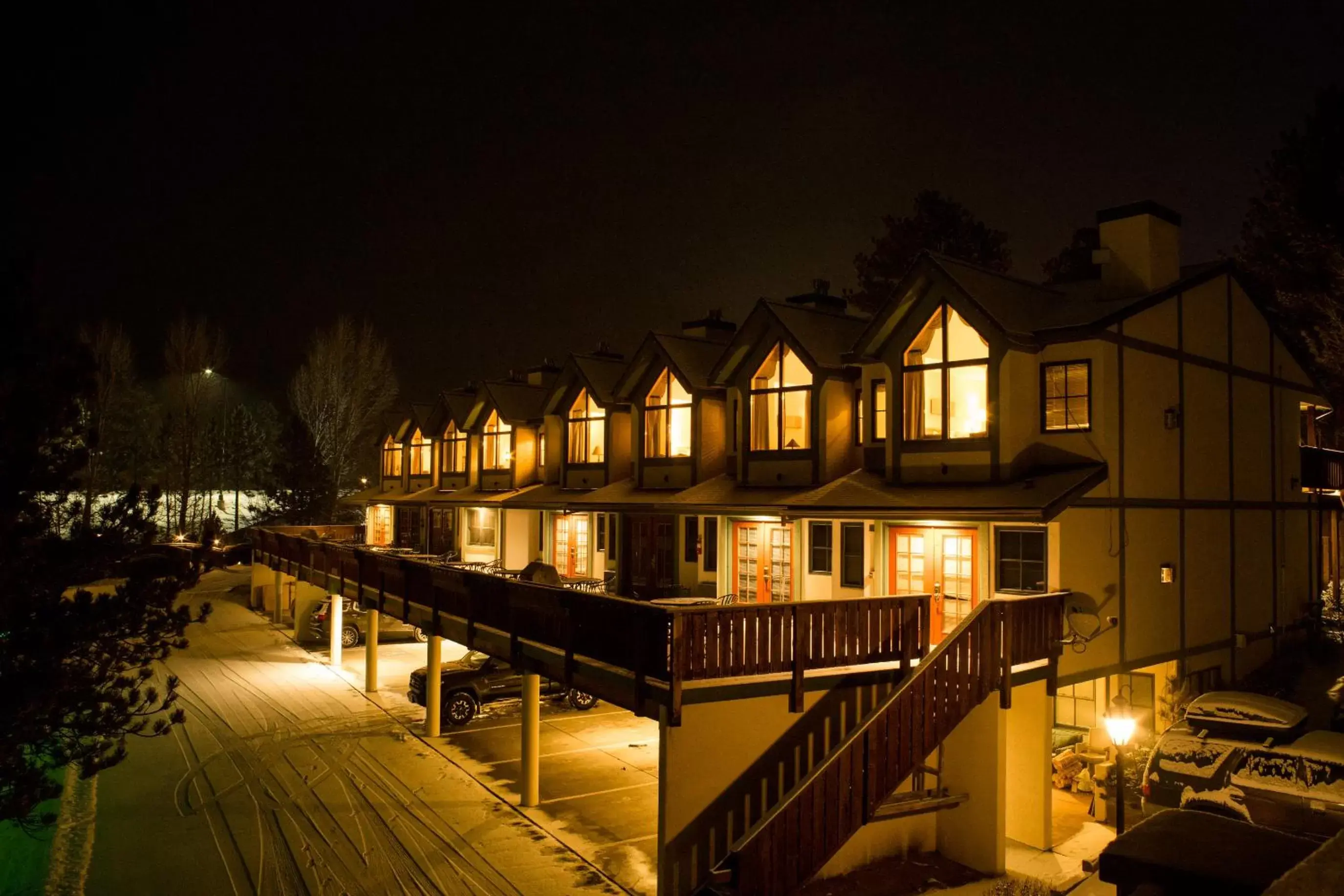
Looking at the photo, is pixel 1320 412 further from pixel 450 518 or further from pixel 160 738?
pixel 160 738

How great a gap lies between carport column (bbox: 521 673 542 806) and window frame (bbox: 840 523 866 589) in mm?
6529

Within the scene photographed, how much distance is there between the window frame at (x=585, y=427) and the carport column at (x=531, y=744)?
11495 mm

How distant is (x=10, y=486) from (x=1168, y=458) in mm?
19037

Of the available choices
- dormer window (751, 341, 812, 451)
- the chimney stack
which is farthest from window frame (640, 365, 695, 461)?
the chimney stack

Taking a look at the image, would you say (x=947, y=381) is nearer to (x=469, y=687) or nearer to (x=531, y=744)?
(x=531, y=744)

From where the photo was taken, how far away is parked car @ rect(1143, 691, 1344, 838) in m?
11.5

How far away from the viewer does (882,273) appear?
40.6 meters

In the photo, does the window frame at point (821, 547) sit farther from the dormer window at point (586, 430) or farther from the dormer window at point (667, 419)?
the dormer window at point (586, 430)

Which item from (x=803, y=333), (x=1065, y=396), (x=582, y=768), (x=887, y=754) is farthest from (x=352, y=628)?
(x=1065, y=396)

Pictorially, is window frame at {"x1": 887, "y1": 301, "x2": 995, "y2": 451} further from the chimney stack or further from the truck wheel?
the truck wheel

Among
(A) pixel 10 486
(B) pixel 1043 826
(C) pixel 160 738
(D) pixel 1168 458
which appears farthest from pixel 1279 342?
(C) pixel 160 738

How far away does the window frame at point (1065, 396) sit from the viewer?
15.9 meters

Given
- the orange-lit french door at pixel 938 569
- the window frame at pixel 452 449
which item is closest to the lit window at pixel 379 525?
the window frame at pixel 452 449

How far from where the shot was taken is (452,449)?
35906 millimetres
